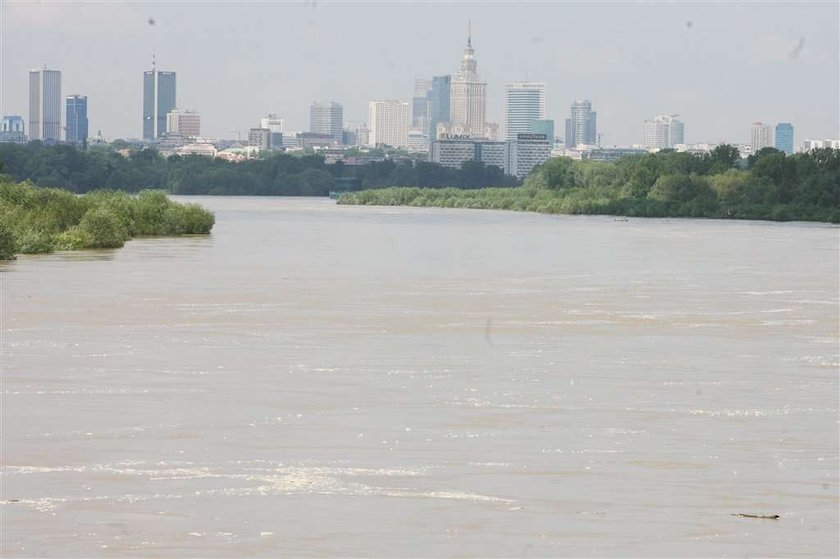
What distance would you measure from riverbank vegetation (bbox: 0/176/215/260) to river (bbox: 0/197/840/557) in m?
10.2

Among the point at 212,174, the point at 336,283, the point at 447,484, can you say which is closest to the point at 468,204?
the point at 212,174

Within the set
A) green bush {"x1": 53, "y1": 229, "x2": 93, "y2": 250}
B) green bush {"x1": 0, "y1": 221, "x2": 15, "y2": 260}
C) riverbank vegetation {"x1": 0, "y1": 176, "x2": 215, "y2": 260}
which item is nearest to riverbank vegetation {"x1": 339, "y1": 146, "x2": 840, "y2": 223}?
riverbank vegetation {"x1": 0, "y1": 176, "x2": 215, "y2": 260}

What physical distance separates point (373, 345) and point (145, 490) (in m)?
12.0

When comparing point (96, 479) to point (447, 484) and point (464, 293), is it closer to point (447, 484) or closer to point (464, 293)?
point (447, 484)

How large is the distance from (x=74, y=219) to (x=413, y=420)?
42.8m

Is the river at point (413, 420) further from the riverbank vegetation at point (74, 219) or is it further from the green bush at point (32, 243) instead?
the riverbank vegetation at point (74, 219)

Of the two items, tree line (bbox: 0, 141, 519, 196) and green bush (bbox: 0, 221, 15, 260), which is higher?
tree line (bbox: 0, 141, 519, 196)

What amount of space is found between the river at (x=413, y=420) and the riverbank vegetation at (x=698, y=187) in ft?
239

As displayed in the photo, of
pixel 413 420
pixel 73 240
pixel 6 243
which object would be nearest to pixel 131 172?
pixel 73 240

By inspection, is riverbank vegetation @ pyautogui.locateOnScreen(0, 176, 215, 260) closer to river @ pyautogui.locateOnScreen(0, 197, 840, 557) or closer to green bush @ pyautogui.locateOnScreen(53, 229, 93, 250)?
green bush @ pyautogui.locateOnScreen(53, 229, 93, 250)

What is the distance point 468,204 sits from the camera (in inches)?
5807

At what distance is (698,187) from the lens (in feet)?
382

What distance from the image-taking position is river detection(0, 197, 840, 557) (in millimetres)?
12312

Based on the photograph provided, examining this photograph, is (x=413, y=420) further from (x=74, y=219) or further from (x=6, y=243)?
(x=74, y=219)
